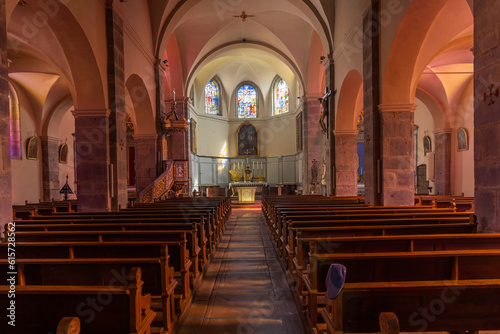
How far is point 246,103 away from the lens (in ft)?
83.9

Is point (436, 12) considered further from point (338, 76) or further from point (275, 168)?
point (275, 168)

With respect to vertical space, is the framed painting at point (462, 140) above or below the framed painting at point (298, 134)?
below

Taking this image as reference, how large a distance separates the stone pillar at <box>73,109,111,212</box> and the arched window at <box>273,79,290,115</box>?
17275 mm

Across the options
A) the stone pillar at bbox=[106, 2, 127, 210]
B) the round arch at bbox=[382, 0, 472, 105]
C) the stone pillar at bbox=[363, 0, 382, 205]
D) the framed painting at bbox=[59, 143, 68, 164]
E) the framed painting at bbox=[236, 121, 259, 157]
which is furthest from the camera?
the framed painting at bbox=[236, 121, 259, 157]

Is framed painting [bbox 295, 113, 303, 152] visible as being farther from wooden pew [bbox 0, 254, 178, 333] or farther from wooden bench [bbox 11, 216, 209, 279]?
wooden pew [bbox 0, 254, 178, 333]

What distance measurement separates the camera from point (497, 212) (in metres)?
3.94

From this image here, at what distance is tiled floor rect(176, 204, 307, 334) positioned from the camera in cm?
332

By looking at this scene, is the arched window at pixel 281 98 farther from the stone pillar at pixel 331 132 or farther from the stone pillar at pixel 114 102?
the stone pillar at pixel 114 102

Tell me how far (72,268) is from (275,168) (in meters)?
22.1

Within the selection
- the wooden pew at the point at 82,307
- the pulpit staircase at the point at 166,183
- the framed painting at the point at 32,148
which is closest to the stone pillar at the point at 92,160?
the pulpit staircase at the point at 166,183

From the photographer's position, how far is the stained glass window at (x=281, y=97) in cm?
2408

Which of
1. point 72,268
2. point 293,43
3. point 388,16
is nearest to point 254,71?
point 293,43

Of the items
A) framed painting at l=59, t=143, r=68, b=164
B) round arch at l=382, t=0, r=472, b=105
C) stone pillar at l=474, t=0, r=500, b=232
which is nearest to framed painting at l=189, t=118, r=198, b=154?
framed painting at l=59, t=143, r=68, b=164

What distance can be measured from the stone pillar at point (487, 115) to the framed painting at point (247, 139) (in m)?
21.1
